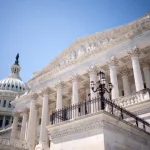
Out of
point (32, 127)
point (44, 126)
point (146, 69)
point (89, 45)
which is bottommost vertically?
point (44, 126)

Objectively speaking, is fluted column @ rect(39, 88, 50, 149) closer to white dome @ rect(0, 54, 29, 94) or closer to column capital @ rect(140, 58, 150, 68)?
column capital @ rect(140, 58, 150, 68)

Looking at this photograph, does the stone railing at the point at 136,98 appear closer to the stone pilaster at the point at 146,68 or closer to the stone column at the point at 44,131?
the stone pilaster at the point at 146,68

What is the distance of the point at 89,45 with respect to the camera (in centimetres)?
3456

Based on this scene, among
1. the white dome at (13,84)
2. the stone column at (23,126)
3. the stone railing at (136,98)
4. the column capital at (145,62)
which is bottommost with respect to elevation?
the stone railing at (136,98)

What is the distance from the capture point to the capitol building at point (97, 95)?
40.0 ft

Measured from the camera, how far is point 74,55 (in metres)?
36.0

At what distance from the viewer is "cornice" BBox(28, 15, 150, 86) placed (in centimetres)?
2852

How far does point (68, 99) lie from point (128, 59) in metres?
14.8

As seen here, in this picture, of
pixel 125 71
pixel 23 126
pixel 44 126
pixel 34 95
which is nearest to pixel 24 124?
pixel 23 126

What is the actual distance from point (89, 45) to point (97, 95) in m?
11.0

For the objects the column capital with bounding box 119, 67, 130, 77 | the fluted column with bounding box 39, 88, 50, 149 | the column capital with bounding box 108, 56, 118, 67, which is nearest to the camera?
the column capital with bounding box 108, 56, 118, 67

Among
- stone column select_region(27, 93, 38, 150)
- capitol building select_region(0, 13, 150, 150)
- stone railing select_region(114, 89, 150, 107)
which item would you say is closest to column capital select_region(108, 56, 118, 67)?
capitol building select_region(0, 13, 150, 150)

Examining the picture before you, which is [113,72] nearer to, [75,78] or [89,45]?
[75,78]

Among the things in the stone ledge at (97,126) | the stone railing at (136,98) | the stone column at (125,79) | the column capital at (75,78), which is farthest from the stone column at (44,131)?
the stone ledge at (97,126)
